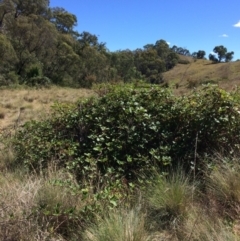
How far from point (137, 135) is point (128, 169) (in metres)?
0.51

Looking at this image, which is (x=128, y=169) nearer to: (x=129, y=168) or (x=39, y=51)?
(x=129, y=168)

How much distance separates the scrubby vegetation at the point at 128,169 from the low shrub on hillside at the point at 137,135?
0.05ft

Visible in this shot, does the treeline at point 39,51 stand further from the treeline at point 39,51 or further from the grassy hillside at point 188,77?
the grassy hillside at point 188,77

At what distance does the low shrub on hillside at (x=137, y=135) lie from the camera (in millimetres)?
4055

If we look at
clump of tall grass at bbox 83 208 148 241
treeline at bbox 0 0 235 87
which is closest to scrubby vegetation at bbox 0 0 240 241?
clump of tall grass at bbox 83 208 148 241

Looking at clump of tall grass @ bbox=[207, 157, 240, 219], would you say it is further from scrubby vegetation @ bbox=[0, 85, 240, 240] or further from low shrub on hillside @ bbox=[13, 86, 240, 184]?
low shrub on hillside @ bbox=[13, 86, 240, 184]

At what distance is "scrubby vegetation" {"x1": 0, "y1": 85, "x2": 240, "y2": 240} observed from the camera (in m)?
2.83

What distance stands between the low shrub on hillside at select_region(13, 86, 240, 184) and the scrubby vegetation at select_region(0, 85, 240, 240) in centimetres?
1

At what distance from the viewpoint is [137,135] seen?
434 centimetres

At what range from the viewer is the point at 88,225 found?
9.27ft

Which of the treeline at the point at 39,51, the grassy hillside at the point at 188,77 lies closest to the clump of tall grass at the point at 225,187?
the grassy hillside at the point at 188,77

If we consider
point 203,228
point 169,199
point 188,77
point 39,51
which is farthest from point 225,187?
point 39,51

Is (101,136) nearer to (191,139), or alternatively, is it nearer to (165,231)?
(191,139)

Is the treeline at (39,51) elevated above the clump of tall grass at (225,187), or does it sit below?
above
